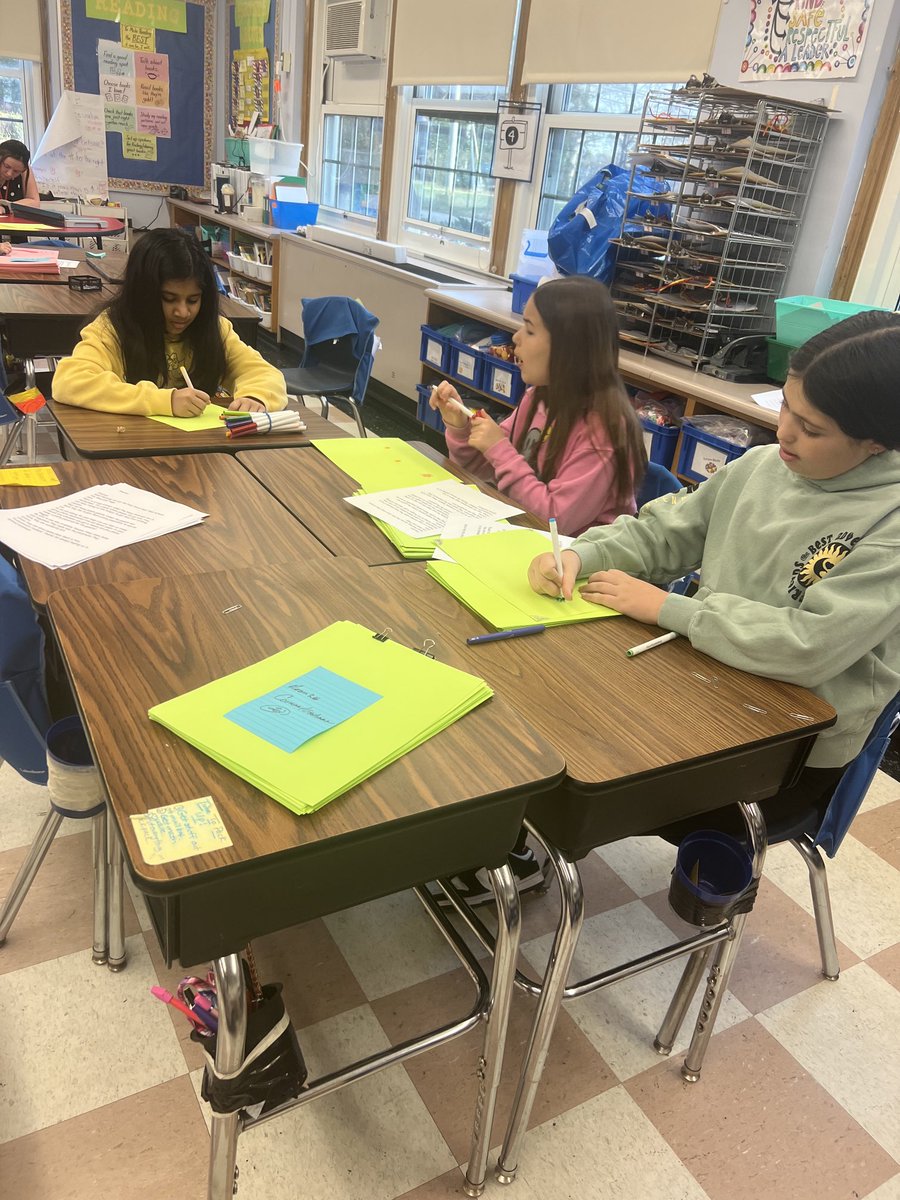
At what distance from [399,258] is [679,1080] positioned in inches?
167

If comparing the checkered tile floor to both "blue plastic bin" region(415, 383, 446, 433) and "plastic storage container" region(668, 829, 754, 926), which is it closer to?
"plastic storage container" region(668, 829, 754, 926)

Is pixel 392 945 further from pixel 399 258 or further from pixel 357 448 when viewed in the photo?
pixel 399 258

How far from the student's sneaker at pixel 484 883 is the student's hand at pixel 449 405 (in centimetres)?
100

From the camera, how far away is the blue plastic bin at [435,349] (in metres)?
3.78

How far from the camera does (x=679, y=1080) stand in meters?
1.36

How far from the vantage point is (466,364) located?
12.0 feet

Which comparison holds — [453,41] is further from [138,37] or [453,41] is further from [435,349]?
[138,37]

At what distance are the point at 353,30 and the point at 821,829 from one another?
554cm

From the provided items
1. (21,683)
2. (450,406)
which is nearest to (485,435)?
(450,406)

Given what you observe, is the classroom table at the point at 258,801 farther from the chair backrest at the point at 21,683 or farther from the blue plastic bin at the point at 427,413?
the blue plastic bin at the point at 427,413

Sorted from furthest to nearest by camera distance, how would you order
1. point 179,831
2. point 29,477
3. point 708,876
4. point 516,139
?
1. point 516,139
2. point 29,477
3. point 708,876
4. point 179,831

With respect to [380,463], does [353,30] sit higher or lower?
higher

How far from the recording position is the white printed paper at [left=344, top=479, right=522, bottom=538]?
1492mm

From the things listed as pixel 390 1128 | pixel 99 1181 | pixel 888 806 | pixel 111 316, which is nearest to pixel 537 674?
pixel 390 1128
